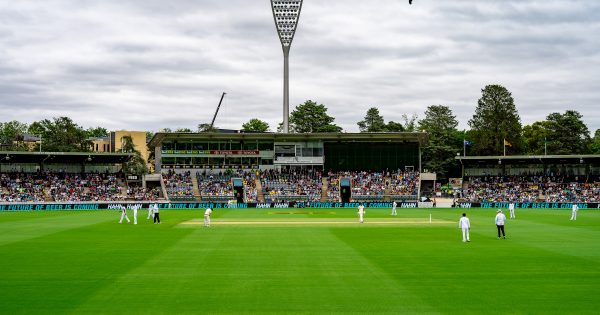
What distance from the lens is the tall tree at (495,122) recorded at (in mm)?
A: 113188

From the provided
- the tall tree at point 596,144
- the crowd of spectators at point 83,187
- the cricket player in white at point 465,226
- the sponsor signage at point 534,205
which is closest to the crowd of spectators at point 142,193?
the crowd of spectators at point 83,187

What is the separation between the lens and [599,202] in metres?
77.8

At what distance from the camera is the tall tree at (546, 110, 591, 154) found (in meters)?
112

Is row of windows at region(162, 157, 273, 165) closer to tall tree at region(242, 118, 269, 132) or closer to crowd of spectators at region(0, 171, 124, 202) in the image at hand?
crowd of spectators at region(0, 171, 124, 202)

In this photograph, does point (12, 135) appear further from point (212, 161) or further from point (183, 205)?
point (183, 205)

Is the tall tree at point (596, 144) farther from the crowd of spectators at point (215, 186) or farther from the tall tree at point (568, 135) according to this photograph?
the crowd of spectators at point (215, 186)

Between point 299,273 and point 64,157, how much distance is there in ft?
259

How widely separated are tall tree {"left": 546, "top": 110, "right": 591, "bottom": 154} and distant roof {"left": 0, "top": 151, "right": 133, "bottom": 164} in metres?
76.3

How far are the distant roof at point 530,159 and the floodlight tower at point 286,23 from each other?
28.8m

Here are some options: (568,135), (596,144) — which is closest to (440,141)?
(568,135)

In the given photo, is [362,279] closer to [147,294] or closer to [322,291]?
[322,291]

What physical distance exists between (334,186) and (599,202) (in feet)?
118

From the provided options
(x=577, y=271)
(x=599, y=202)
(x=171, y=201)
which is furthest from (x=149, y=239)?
(x=599, y=202)

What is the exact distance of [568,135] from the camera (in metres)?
114
